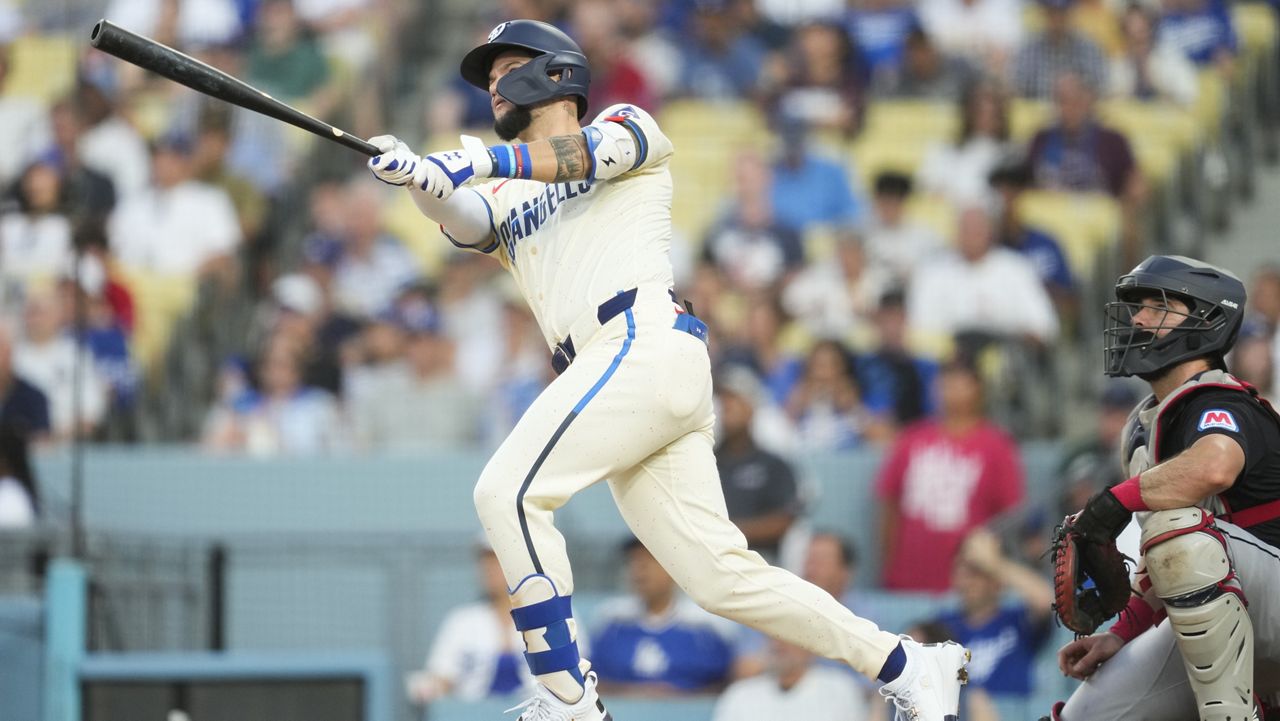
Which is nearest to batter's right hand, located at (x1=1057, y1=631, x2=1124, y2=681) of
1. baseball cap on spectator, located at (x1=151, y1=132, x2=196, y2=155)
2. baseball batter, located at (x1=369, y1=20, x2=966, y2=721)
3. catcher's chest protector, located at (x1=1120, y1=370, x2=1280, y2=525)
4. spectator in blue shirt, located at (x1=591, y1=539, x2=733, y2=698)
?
baseball batter, located at (x1=369, y1=20, x2=966, y2=721)

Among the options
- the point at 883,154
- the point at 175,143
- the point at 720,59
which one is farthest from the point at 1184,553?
the point at 175,143

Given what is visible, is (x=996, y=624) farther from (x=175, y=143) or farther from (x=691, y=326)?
(x=175, y=143)

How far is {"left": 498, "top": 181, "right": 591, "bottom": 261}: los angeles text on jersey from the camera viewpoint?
5781mm

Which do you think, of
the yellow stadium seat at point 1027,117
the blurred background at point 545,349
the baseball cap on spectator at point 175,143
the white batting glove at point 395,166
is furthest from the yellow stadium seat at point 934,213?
the white batting glove at point 395,166

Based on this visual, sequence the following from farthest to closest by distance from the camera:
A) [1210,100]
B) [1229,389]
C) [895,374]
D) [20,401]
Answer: [1210,100] < [20,401] < [895,374] < [1229,389]

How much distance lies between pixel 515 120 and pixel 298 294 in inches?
254

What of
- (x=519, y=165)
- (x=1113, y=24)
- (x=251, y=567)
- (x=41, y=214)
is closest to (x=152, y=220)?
(x=41, y=214)

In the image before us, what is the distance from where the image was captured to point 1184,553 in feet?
17.2

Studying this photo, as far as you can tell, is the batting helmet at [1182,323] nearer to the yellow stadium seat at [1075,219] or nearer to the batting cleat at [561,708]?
the batting cleat at [561,708]

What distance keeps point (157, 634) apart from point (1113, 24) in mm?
6972

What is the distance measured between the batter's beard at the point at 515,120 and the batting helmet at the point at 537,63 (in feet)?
0.23

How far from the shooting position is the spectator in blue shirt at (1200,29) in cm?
1173

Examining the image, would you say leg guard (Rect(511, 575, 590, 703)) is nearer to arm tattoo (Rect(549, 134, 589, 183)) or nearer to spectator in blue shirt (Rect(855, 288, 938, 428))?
arm tattoo (Rect(549, 134, 589, 183))

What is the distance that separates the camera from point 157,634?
31.4 ft
